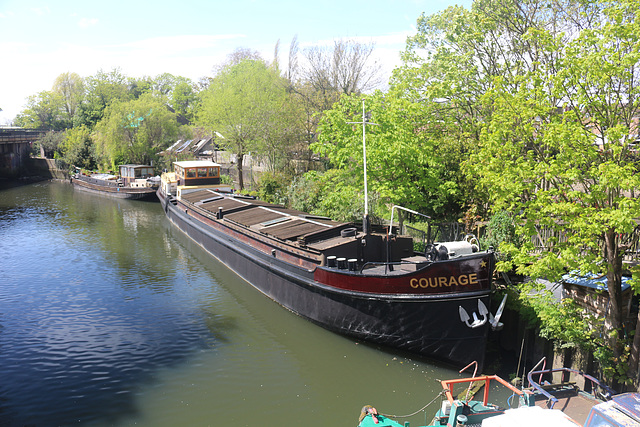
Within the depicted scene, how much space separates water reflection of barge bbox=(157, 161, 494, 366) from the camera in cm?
1320

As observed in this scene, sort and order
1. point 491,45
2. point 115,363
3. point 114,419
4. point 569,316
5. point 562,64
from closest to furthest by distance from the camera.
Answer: point 114,419, point 562,64, point 569,316, point 115,363, point 491,45

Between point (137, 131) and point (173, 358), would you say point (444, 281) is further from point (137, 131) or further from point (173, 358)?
point (137, 131)

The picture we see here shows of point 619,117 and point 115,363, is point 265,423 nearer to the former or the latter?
point 115,363

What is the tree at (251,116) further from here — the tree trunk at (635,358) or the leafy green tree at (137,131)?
the tree trunk at (635,358)

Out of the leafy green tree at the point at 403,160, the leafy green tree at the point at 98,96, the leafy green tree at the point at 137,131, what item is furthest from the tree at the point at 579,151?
the leafy green tree at the point at 98,96

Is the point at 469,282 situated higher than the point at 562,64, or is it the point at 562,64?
the point at 562,64

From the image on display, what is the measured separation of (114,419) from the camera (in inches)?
451

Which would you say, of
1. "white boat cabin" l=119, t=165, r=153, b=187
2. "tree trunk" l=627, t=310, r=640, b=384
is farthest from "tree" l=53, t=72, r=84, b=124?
"tree trunk" l=627, t=310, r=640, b=384

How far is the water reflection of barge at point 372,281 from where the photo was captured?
520 inches

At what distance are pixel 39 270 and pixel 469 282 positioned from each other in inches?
876

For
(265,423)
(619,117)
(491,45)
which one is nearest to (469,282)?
(619,117)

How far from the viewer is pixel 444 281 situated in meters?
13.2

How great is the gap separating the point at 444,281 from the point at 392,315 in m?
2.07

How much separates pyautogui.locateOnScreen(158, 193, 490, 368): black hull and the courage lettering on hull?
0.32m
